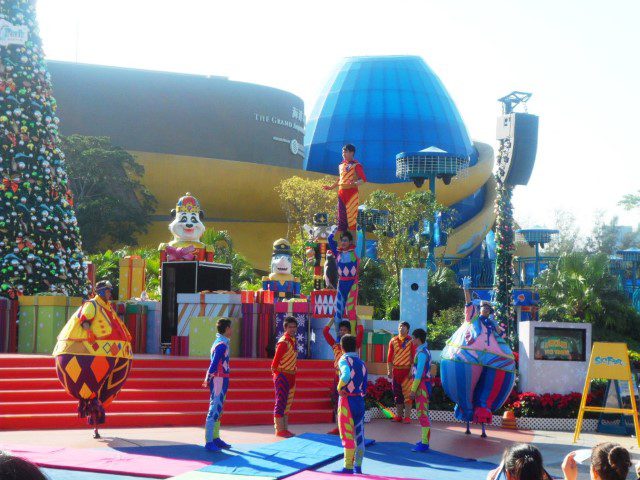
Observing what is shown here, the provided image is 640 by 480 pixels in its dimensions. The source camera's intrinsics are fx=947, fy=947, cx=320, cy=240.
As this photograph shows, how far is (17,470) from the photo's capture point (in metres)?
2.71

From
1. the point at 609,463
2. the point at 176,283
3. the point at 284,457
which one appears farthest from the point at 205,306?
the point at 609,463

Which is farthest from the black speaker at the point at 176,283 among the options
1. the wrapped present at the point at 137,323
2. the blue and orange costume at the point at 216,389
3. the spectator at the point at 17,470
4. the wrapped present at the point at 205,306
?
the spectator at the point at 17,470

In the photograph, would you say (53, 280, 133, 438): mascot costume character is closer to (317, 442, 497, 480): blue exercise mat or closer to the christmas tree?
(317, 442, 497, 480): blue exercise mat

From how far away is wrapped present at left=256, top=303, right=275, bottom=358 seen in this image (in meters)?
19.5

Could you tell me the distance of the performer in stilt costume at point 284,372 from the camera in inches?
499

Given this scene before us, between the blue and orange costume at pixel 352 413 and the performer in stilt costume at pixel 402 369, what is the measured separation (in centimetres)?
518

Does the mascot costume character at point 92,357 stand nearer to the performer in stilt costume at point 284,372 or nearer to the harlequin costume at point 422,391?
the performer in stilt costume at point 284,372

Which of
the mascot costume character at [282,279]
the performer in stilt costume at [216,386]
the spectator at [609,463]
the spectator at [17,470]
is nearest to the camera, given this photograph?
the spectator at [17,470]

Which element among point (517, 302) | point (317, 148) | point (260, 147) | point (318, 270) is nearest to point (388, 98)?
point (317, 148)

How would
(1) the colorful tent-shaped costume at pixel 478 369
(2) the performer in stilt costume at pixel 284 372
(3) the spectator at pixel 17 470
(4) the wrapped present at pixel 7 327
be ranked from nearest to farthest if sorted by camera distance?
(3) the spectator at pixel 17 470 → (2) the performer in stilt costume at pixel 284 372 → (1) the colorful tent-shaped costume at pixel 478 369 → (4) the wrapped present at pixel 7 327

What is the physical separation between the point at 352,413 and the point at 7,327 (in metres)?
10.8

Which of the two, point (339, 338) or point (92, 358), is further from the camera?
point (339, 338)

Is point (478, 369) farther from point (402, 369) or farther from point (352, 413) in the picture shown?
point (352, 413)

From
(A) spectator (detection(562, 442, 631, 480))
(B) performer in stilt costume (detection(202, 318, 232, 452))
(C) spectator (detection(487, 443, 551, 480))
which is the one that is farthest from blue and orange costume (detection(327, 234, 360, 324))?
(C) spectator (detection(487, 443, 551, 480))
